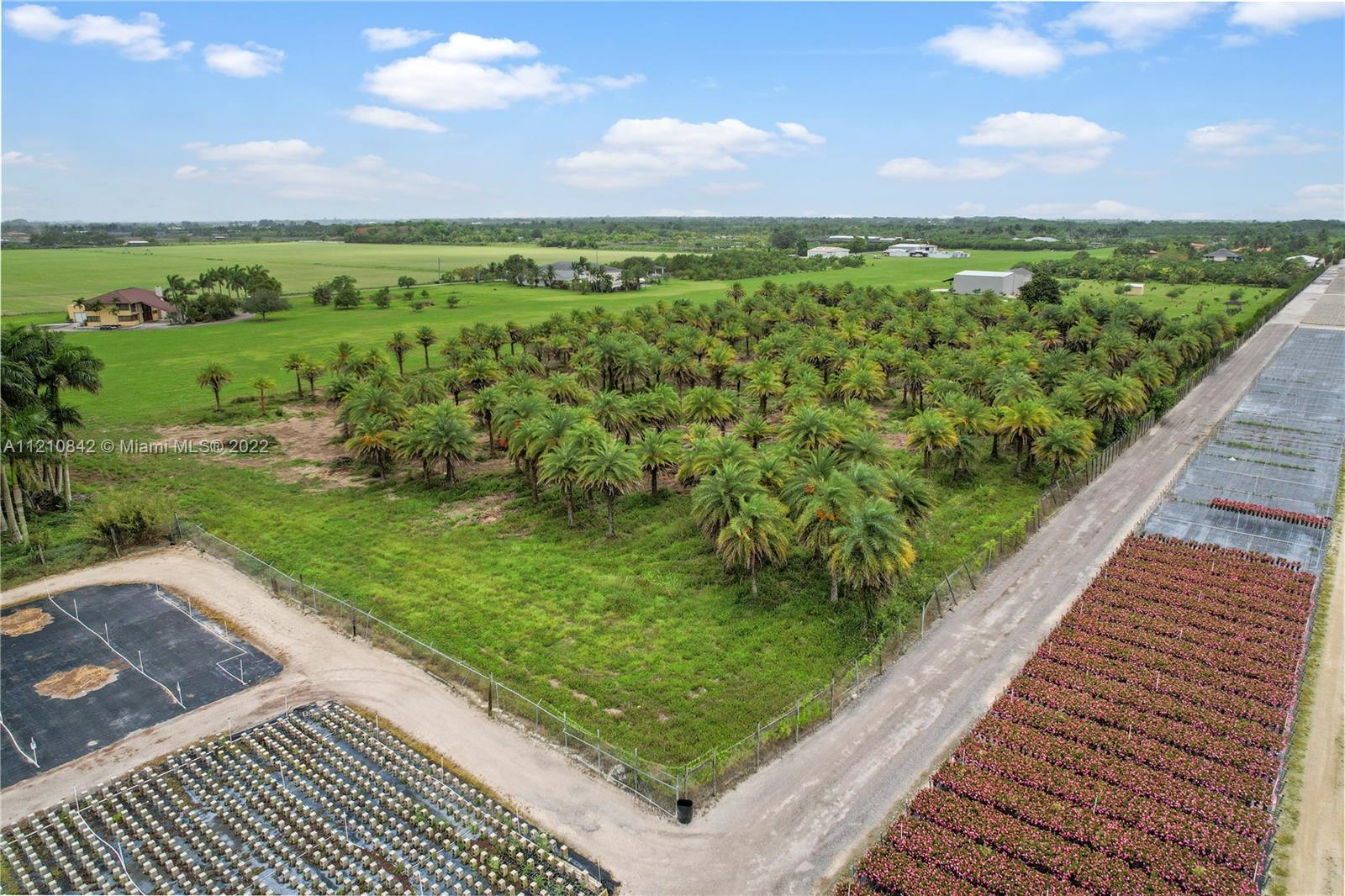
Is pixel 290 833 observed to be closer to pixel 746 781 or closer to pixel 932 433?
pixel 746 781

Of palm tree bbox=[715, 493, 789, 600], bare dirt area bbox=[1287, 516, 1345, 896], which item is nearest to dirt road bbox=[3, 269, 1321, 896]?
palm tree bbox=[715, 493, 789, 600]

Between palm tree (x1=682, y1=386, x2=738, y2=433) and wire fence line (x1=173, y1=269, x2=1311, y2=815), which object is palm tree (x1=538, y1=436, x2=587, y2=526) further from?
palm tree (x1=682, y1=386, x2=738, y2=433)

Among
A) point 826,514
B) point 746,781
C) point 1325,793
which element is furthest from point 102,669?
point 1325,793

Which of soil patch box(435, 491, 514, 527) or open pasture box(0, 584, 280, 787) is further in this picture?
soil patch box(435, 491, 514, 527)

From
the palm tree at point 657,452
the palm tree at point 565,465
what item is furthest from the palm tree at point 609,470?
the palm tree at point 657,452

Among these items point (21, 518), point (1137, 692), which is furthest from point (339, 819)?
point (21, 518)

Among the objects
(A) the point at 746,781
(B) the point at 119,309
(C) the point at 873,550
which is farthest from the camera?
(B) the point at 119,309
